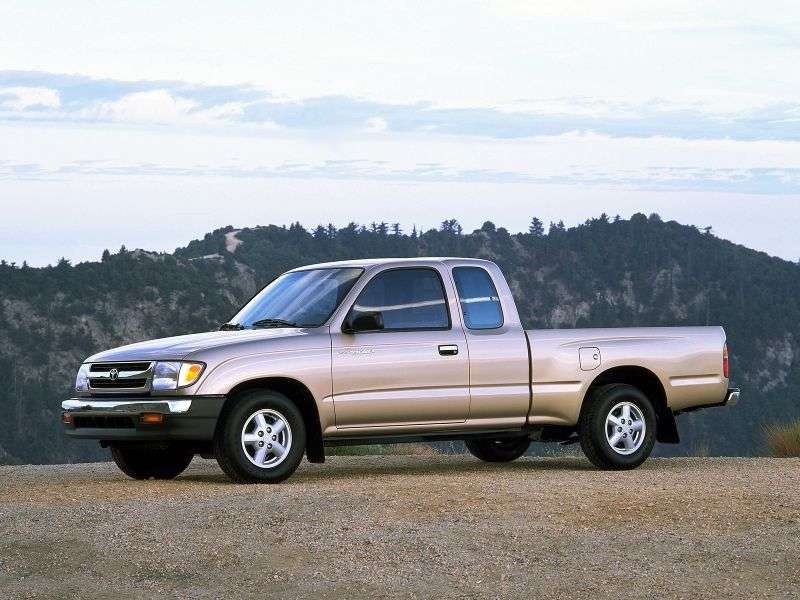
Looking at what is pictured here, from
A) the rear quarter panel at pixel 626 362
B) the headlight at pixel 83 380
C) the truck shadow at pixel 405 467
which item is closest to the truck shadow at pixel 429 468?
the truck shadow at pixel 405 467

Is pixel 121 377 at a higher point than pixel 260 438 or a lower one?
higher

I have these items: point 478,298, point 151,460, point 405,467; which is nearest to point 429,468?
point 405,467

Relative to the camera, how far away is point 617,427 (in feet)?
46.6

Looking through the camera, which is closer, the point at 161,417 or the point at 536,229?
the point at 161,417

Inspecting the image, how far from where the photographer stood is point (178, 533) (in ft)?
30.9

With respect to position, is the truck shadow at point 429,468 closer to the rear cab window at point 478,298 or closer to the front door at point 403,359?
the front door at point 403,359

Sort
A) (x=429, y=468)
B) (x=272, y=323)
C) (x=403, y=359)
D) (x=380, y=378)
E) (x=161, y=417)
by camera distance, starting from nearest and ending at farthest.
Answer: (x=161, y=417) < (x=380, y=378) < (x=403, y=359) < (x=272, y=323) < (x=429, y=468)

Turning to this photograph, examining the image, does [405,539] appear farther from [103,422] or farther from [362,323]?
[103,422]

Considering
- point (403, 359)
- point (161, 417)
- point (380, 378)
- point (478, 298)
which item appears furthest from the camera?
point (478, 298)

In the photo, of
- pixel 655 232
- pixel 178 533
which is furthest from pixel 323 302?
pixel 655 232

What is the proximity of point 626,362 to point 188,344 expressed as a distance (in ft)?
14.2

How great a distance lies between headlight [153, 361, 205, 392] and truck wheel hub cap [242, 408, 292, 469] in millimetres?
579

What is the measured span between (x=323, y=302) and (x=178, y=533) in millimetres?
3871

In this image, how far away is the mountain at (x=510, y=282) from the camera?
107500 mm
